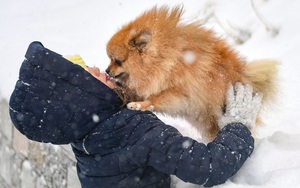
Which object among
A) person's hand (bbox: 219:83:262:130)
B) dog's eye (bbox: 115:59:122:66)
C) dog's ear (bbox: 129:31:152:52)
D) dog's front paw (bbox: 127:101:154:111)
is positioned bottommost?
person's hand (bbox: 219:83:262:130)

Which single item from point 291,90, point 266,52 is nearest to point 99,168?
point 291,90

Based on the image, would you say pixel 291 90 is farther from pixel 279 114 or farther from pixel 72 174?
pixel 72 174

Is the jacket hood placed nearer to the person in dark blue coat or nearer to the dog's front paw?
the person in dark blue coat

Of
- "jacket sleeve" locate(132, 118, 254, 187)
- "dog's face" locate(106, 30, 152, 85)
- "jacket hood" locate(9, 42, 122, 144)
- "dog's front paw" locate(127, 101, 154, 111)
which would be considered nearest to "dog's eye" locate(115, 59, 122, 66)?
"dog's face" locate(106, 30, 152, 85)

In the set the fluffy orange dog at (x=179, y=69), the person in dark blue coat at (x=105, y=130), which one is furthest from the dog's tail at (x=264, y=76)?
the person in dark blue coat at (x=105, y=130)

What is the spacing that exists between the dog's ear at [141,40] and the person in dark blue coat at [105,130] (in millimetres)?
360

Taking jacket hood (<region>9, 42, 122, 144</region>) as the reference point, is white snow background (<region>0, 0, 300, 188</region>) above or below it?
below

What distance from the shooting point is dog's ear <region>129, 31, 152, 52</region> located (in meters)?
2.01

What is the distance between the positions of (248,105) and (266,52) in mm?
1099

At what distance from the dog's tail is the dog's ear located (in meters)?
0.48

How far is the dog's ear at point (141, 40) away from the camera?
2012 millimetres

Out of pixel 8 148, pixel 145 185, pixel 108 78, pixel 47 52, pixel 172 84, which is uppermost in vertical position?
pixel 47 52

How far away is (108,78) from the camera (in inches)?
77.4

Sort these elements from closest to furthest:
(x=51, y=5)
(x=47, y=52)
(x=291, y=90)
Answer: (x=47, y=52) < (x=291, y=90) < (x=51, y=5)
